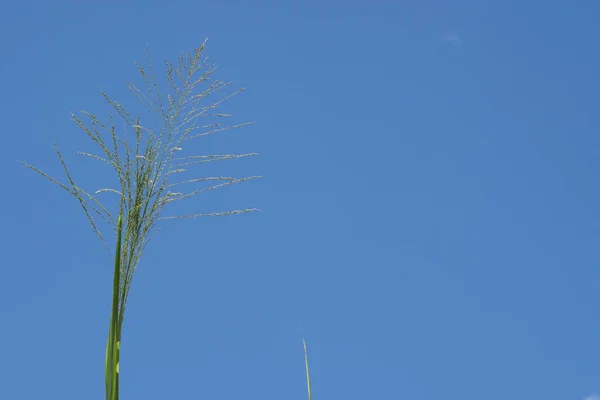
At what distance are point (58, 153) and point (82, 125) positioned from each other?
0.15m

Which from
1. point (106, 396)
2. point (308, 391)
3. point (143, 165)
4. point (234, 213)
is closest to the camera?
point (106, 396)

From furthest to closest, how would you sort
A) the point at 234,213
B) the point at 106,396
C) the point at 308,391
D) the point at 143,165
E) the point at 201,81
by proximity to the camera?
the point at 201,81
the point at 234,213
the point at 143,165
the point at 308,391
the point at 106,396

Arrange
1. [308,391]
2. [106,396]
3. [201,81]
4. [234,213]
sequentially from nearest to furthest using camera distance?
[106,396] → [308,391] → [234,213] → [201,81]

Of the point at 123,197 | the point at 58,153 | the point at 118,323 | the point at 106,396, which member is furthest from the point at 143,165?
the point at 106,396

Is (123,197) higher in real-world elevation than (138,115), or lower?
lower

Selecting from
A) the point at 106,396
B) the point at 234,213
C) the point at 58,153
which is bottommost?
the point at 106,396

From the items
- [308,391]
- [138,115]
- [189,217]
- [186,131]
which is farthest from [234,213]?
[308,391]

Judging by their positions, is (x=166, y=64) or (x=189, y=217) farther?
(x=166, y=64)

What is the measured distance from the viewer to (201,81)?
2516 millimetres

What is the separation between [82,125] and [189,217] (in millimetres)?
442

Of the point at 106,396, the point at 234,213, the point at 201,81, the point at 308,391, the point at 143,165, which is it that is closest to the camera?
the point at 106,396

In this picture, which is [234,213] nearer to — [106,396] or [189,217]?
[189,217]

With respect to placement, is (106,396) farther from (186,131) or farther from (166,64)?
(166,64)

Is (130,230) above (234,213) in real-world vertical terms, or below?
below
